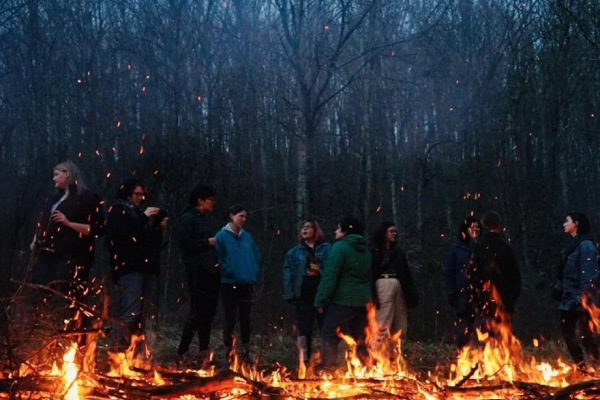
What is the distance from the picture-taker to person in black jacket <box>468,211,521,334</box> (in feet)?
27.5

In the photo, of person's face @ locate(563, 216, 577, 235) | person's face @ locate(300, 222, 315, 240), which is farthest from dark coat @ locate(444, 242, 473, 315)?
person's face @ locate(300, 222, 315, 240)

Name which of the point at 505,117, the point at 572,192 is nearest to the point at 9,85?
the point at 505,117

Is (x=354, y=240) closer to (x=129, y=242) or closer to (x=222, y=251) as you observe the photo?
(x=222, y=251)

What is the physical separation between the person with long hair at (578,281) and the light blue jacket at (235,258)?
11.8 feet

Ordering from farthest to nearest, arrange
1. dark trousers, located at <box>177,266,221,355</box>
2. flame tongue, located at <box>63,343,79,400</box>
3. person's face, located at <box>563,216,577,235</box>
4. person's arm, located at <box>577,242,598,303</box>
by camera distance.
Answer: person's face, located at <box>563,216,577,235</box>, person's arm, located at <box>577,242,598,303</box>, dark trousers, located at <box>177,266,221,355</box>, flame tongue, located at <box>63,343,79,400</box>

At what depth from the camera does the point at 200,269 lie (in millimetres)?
8945

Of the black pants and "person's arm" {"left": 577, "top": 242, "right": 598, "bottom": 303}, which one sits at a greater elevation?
"person's arm" {"left": 577, "top": 242, "right": 598, "bottom": 303}

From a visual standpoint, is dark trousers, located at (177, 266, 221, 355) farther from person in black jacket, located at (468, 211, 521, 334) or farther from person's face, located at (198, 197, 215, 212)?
person in black jacket, located at (468, 211, 521, 334)

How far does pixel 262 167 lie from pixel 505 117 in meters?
8.58

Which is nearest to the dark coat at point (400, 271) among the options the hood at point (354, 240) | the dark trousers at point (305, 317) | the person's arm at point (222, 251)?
the hood at point (354, 240)

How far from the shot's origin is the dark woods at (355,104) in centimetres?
2147

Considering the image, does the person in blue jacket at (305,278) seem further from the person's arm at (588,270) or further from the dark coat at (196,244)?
the person's arm at (588,270)

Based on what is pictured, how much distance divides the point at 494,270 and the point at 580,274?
146 cm

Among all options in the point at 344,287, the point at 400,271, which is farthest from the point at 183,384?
the point at 400,271
